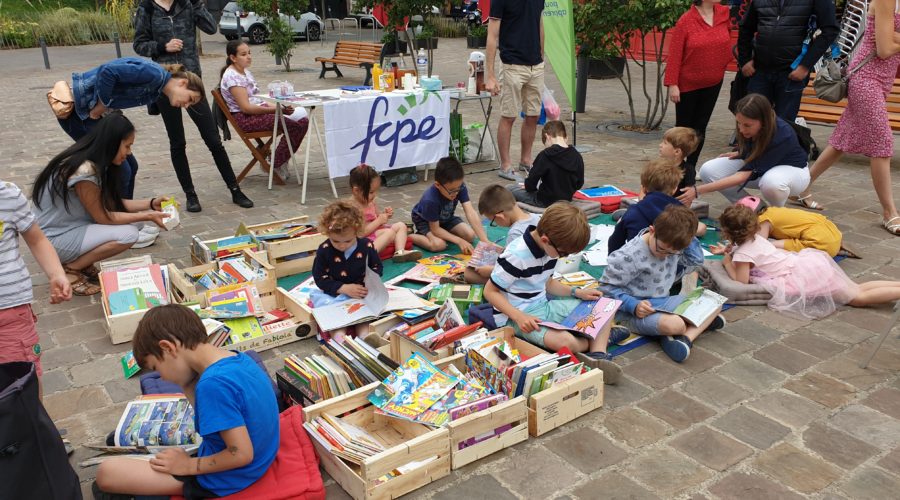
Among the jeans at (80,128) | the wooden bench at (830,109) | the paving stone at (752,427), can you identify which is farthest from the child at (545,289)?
the wooden bench at (830,109)

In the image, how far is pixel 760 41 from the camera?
21.4ft

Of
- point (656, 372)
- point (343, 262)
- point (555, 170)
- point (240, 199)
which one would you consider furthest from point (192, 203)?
point (656, 372)

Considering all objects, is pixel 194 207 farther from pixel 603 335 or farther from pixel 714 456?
pixel 714 456

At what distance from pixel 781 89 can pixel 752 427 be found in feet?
14.9

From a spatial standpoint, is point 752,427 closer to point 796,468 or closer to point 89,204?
point 796,468

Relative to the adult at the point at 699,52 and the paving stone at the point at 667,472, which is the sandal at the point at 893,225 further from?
the paving stone at the point at 667,472

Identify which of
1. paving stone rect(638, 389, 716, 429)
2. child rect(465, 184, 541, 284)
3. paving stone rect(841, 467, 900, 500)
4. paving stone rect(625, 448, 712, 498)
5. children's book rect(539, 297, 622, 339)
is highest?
child rect(465, 184, 541, 284)

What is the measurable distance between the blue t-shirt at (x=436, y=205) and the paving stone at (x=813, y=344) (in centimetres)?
246

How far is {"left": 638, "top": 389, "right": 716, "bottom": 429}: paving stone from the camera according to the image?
322 centimetres

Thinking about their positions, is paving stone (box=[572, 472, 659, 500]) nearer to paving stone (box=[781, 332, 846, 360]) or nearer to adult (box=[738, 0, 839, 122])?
paving stone (box=[781, 332, 846, 360])

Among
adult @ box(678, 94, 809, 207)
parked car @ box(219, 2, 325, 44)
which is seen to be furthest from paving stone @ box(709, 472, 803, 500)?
parked car @ box(219, 2, 325, 44)

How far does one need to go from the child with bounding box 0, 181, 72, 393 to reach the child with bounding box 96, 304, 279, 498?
0.64m

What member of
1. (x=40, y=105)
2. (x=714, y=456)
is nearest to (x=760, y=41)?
(x=714, y=456)

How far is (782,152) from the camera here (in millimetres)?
5473
